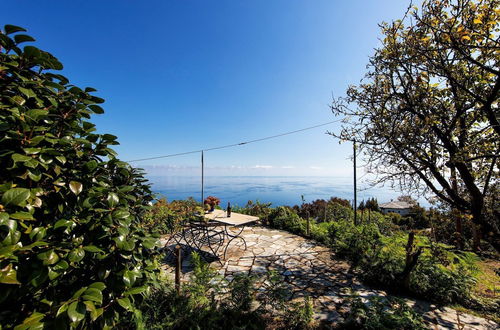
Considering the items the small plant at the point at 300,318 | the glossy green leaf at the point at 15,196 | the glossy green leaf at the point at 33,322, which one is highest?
the glossy green leaf at the point at 15,196

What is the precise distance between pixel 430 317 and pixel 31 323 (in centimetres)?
429

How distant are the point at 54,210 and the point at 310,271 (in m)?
4.28

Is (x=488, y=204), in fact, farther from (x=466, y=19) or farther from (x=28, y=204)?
(x=28, y=204)

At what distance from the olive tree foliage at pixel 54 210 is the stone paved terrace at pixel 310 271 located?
2804 mm

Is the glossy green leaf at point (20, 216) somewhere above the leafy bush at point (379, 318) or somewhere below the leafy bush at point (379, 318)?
above

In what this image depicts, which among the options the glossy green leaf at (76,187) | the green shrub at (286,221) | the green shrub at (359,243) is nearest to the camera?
the glossy green leaf at (76,187)

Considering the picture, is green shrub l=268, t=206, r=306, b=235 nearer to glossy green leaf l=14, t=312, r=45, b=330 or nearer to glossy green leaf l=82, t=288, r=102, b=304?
glossy green leaf l=82, t=288, r=102, b=304

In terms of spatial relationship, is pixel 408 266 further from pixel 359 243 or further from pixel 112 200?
pixel 112 200

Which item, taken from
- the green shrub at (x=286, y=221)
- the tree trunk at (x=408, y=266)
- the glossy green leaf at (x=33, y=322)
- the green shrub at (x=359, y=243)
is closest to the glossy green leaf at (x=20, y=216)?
the glossy green leaf at (x=33, y=322)

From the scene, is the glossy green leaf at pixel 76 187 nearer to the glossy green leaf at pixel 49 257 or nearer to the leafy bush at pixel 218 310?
the glossy green leaf at pixel 49 257

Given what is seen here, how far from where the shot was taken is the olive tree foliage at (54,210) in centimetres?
90

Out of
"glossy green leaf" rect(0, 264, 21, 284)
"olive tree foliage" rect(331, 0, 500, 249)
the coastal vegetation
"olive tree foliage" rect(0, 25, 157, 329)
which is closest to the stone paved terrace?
the coastal vegetation

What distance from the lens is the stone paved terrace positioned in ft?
9.43

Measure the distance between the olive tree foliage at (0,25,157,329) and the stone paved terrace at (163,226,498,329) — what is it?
2804mm
